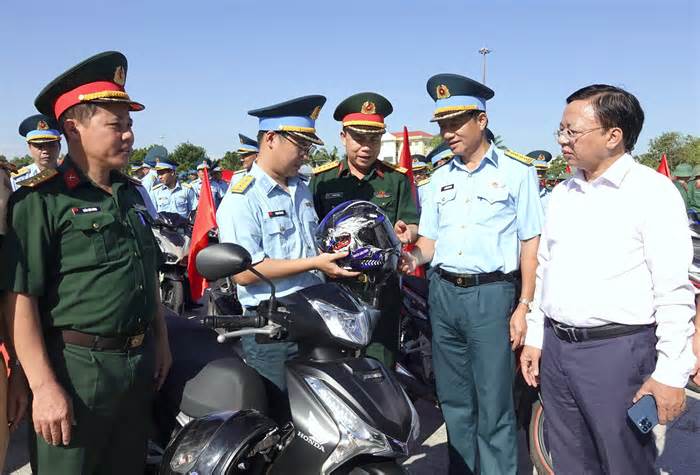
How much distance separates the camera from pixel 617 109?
1.99 m

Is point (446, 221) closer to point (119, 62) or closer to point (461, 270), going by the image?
point (461, 270)

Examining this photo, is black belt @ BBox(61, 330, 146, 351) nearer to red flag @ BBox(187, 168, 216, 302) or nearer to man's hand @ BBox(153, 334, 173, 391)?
man's hand @ BBox(153, 334, 173, 391)

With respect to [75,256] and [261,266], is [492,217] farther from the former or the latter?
[75,256]

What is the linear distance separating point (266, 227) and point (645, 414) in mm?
1663

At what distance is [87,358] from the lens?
189 centimetres

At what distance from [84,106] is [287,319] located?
3.49ft

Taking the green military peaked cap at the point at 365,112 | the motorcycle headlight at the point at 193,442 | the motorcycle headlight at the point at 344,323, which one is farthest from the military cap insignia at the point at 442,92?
the motorcycle headlight at the point at 193,442

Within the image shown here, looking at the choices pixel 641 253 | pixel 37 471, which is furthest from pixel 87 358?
pixel 641 253

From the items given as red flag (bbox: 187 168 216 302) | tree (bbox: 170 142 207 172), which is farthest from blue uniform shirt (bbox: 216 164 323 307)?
tree (bbox: 170 142 207 172)

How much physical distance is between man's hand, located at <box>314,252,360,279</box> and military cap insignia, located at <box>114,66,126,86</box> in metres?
1.01

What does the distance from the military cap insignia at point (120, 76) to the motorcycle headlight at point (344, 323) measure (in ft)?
3.71

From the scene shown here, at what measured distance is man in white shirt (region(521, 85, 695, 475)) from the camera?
185 cm

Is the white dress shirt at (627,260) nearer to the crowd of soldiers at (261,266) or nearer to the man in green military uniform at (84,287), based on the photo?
the crowd of soldiers at (261,266)

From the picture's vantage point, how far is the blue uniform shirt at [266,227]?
8.15 feet
